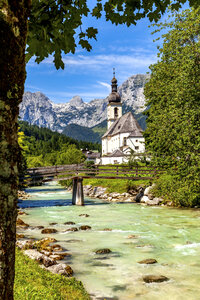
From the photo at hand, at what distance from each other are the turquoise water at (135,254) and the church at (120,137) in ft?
134

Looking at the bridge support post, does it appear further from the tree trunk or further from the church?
the church

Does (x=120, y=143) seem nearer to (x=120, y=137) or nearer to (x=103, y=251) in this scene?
(x=120, y=137)

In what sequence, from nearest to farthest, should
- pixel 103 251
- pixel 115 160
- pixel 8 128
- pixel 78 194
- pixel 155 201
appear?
pixel 8 128 < pixel 103 251 < pixel 155 201 < pixel 78 194 < pixel 115 160

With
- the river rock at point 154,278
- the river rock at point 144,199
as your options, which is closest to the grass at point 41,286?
the river rock at point 154,278

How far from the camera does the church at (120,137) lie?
71.4 m

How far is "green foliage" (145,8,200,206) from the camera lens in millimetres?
21188

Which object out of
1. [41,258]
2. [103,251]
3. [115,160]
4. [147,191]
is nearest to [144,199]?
[147,191]

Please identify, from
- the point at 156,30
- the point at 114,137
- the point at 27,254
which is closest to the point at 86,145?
the point at 114,137

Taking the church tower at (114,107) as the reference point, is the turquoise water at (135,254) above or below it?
below

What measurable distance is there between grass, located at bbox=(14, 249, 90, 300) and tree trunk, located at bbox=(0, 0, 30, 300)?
3422 mm

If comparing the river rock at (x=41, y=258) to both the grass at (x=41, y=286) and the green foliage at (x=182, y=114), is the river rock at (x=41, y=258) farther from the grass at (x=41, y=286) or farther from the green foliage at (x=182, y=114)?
the green foliage at (x=182, y=114)

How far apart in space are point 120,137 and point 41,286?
7772cm

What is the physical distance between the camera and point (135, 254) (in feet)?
35.3

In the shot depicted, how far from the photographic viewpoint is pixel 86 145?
190875 millimetres
